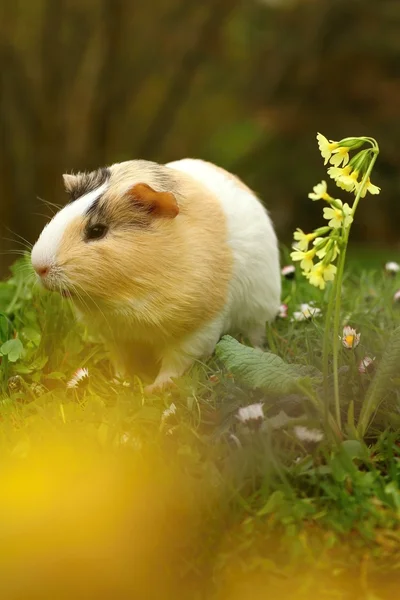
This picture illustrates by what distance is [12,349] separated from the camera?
8.00 ft

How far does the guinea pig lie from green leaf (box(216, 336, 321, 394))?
271 millimetres

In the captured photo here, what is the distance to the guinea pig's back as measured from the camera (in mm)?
2391

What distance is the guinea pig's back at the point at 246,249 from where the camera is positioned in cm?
239

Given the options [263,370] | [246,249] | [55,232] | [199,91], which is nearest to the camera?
[263,370]

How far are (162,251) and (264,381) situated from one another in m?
0.57

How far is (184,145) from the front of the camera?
23.3 ft

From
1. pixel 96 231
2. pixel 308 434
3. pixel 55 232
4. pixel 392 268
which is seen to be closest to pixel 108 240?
pixel 96 231

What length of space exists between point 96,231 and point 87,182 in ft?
0.73

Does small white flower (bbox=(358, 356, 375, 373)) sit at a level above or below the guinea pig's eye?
below

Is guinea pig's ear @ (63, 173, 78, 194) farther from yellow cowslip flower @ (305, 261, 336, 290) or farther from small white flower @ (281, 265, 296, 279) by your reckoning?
small white flower @ (281, 265, 296, 279)

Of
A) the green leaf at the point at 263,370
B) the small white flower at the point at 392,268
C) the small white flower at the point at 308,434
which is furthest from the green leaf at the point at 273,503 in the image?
the small white flower at the point at 392,268

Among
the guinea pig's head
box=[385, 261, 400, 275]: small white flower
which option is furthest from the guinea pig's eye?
box=[385, 261, 400, 275]: small white flower

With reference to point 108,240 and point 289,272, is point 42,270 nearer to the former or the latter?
point 108,240

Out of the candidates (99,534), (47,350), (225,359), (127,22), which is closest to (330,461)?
(225,359)
